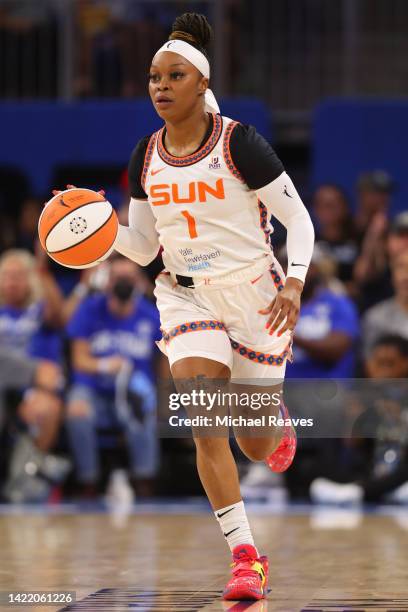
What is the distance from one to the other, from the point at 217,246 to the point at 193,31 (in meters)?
0.90

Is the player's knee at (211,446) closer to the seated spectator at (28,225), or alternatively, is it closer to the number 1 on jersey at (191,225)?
the number 1 on jersey at (191,225)

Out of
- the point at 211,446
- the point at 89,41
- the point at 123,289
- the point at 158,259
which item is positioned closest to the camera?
the point at 211,446

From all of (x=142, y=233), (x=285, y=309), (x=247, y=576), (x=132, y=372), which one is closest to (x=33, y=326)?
(x=132, y=372)

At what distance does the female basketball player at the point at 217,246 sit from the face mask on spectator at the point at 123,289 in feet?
14.3

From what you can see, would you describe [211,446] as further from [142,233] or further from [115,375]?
[115,375]

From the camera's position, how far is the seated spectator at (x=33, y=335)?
9250 millimetres

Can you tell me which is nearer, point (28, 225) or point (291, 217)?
point (291, 217)

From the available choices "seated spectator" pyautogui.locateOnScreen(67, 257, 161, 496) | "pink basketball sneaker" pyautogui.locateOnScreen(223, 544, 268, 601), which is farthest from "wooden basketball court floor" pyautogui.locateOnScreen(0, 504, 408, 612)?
"seated spectator" pyautogui.locateOnScreen(67, 257, 161, 496)

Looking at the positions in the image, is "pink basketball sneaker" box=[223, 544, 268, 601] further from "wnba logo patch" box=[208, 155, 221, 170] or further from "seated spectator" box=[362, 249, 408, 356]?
"seated spectator" box=[362, 249, 408, 356]

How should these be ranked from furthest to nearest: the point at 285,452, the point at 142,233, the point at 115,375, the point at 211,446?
the point at 115,375, the point at 285,452, the point at 142,233, the point at 211,446

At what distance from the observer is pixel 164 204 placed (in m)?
4.93

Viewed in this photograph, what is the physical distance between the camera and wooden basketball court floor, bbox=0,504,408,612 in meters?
4.58

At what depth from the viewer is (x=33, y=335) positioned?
9.65 m

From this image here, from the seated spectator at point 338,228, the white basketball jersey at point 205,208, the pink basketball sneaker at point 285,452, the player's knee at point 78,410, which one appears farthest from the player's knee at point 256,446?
the seated spectator at point 338,228
